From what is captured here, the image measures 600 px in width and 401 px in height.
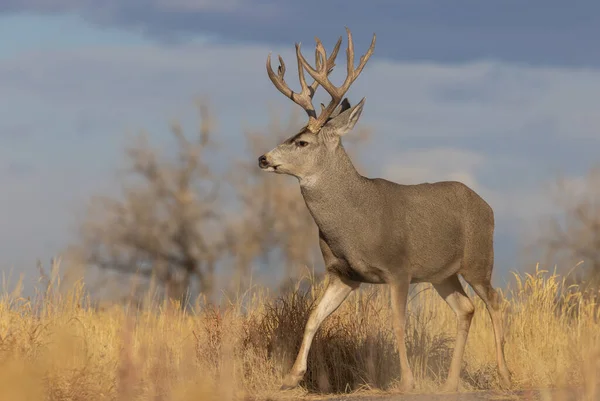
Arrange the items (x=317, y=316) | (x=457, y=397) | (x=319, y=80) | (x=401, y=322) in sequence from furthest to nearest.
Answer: (x=319, y=80) → (x=317, y=316) → (x=401, y=322) → (x=457, y=397)

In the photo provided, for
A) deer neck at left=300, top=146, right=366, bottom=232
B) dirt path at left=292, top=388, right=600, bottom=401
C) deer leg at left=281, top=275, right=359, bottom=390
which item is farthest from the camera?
deer neck at left=300, top=146, right=366, bottom=232

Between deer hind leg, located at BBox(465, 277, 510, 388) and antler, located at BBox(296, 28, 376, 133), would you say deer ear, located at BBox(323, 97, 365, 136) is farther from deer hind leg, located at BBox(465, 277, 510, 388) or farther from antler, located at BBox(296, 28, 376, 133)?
deer hind leg, located at BBox(465, 277, 510, 388)

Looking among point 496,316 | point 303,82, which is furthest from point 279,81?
point 496,316

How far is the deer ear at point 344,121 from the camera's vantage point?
10266 mm

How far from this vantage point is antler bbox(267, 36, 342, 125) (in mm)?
10781

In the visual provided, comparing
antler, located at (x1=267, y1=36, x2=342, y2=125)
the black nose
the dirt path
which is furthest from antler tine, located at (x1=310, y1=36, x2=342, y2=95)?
the dirt path

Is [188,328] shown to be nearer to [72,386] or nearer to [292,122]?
[72,386]

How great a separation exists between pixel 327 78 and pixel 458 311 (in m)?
3.17

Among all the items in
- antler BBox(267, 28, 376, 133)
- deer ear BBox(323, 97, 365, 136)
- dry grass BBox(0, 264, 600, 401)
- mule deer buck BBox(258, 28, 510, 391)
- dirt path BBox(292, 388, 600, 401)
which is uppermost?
antler BBox(267, 28, 376, 133)

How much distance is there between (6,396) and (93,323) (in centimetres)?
636

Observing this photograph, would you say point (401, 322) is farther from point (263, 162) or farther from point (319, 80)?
point (319, 80)

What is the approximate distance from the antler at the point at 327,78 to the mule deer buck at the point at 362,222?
11mm

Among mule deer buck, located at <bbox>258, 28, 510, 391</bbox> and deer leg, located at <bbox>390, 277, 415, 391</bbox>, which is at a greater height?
mule deer buck, located at <bbox>258, 28, 510, 391</bbox>

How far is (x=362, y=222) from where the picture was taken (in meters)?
10.2
